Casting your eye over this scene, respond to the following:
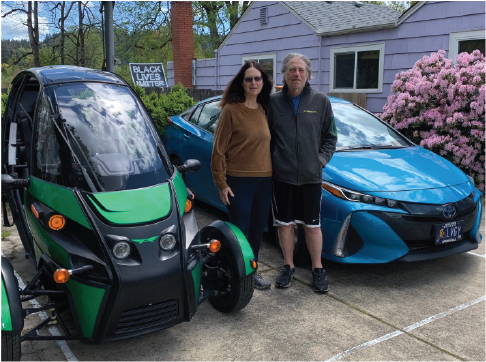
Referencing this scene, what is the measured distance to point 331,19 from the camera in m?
11.7

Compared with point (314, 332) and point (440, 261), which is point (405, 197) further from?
point (314, 332)

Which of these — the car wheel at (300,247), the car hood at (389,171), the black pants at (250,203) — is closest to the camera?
the black pants at (250,203)

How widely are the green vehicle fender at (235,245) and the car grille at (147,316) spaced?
2.01 ft

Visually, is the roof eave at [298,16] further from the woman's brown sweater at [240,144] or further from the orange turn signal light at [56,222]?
the orange turn signal light at [56,222]

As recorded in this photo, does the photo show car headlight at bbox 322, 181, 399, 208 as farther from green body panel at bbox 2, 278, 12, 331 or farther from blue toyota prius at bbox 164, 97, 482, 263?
green body panel at bbox 2, 278, 12, 331

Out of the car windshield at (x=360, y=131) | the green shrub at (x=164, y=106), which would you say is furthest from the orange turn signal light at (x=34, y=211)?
the green shrub at (x=164, y=106)

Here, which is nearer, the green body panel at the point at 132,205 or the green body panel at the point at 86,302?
the green body panel at the point at 86,302

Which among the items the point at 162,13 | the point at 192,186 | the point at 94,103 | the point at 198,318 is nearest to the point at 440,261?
the point at 198,318

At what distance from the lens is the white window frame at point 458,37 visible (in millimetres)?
8344

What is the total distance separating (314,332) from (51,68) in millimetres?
2816

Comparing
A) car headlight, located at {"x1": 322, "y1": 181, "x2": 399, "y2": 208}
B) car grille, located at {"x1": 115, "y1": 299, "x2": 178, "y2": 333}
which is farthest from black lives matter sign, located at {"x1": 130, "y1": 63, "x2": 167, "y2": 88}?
car grille, located at {"x1": 115, "y1": 299, "x2": 178, "y2": 333}

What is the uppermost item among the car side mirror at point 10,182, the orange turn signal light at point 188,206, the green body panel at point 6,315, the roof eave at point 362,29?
the roof eave at point 362,29

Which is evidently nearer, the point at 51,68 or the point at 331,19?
the point at 51,68

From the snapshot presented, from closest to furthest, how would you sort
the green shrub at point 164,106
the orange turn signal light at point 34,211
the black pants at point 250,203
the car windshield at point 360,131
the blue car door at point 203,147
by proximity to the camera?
the orange turn signal light at point 34,211
the black pants at point 250,203
the car windshield at point 360,131
the blue car door at point 203,147
the green shrub at point 164,106
